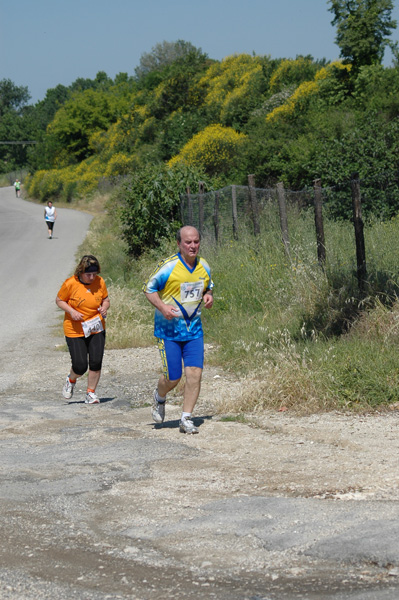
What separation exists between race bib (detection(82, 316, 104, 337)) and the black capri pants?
0.09 m

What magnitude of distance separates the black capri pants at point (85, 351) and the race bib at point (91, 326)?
0.29ft

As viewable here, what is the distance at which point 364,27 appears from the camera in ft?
94.5

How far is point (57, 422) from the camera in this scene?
781cm

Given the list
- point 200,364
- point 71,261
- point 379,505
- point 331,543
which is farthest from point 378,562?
point 71,261

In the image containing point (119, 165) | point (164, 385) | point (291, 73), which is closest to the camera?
point (164, 385)

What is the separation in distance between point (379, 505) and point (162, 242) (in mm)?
14815

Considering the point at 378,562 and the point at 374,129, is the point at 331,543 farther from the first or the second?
the point at 374,129

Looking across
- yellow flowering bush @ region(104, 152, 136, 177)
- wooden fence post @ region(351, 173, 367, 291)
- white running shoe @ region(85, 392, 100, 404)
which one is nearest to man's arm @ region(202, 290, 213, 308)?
white running shoe @ region(85, 392, 100, 404)

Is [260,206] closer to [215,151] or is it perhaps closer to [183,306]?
[183,306]

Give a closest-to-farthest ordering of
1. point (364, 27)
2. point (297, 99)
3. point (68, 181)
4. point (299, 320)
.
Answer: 1. point (299, 320)
2. point (364, 27)
3. point (297, 99)
4. point (68, 181)

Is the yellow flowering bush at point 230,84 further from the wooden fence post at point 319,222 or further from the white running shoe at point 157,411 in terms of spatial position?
the white running shoe at point 157,411

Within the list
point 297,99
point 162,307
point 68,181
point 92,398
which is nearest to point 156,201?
point 92,398

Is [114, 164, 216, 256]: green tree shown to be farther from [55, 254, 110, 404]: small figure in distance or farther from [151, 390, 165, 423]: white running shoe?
[151, 390, 165, 423]: white running shoe

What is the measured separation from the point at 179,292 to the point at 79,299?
6.82 ft
